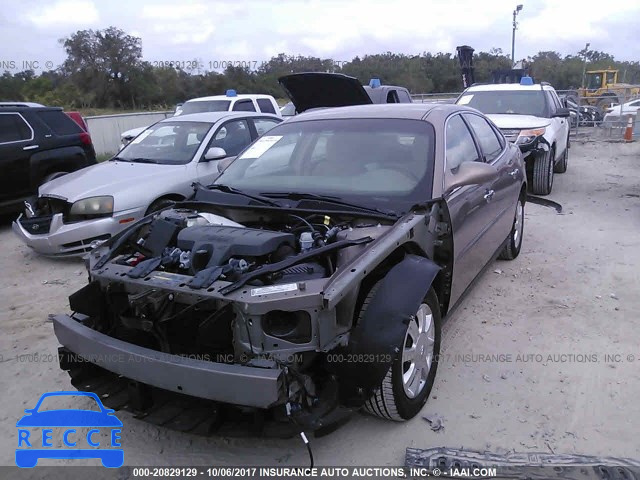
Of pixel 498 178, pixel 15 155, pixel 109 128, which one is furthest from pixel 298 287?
pixel 109 128

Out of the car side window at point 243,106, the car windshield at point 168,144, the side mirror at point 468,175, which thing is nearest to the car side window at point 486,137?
the side mirror at point 468,175

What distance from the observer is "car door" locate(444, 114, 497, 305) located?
3.55m

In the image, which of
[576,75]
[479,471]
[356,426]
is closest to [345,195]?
[356,426]

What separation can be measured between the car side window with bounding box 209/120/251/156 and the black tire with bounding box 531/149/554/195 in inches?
176

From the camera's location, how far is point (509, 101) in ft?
31.0

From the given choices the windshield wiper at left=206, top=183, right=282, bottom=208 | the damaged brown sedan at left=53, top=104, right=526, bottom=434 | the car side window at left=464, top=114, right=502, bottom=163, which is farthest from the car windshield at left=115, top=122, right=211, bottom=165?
the car side window at left=464, top=114, right=502, bottom=163

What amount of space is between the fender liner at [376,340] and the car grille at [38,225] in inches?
174

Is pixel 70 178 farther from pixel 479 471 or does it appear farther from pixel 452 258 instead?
pixel 479 471

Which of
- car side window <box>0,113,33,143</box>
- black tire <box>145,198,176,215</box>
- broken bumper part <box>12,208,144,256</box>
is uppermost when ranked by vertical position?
car side window <box>0,113,33,143</box>

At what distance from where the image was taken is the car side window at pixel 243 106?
11.3 metres

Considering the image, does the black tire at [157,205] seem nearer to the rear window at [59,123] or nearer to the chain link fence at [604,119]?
the rear window at [59,123]

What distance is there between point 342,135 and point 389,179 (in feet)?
1.97

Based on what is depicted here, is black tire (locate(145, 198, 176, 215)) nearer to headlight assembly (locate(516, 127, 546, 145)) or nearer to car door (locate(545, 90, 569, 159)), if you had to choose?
headlight assembly (locate(516, 127, 546, 145))

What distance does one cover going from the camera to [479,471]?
8.66 ft
